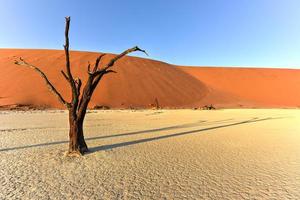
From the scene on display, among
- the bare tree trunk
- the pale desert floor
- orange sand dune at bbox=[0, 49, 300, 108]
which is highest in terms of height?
orange sand dune at bbox=[0, 49, 300, 108]

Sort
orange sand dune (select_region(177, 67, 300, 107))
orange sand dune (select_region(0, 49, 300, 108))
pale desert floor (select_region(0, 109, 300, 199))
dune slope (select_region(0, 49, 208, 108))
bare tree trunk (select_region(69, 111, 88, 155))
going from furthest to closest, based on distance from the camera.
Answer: orange sand dune (select_region(177, 67, 300, 107)), orange sand dune (select_region(0, 49, 300, 108)), dune slope (select_region(0, 49, 208, 108)), bare tree trunk (select_region(69, 111, 88, 155)), pale desert floor (select_region(0, 109, 300, 199))

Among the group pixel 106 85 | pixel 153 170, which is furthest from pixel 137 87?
pixel 153 170

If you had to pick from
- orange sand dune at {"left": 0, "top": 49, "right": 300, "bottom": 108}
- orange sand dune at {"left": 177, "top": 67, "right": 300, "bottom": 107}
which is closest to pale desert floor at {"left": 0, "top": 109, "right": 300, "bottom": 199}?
orange sand dune at {"left": 0, "top": 49, "right": 300, "bottom": 108}

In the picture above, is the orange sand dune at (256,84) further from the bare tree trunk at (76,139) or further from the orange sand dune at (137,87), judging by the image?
the bare tree trunk at (76,139)

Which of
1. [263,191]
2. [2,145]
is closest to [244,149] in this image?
[263,191]

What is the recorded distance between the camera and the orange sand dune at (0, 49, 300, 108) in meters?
26.6

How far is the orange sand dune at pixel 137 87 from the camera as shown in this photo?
26638 millimetres

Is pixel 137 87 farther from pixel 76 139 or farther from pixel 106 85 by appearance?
pixel 76 139

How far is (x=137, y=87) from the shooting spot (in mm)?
32156

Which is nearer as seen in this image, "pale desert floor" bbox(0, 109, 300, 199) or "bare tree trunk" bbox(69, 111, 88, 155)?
"pale desert floor" bbox(0, 109, 300, 199)

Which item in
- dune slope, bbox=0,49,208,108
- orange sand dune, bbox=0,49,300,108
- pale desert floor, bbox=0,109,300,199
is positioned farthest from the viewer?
orange sand dune, bbox=0,49,300,108

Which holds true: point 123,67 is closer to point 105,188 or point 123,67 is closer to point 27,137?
point 27,137

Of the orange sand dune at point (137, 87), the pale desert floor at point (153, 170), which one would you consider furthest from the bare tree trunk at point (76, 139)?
the orange sand dune at point (137, 87)

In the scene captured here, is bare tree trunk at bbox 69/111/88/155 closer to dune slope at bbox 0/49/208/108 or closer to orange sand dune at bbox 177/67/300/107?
dune slope at bbox 0/49/208/108
